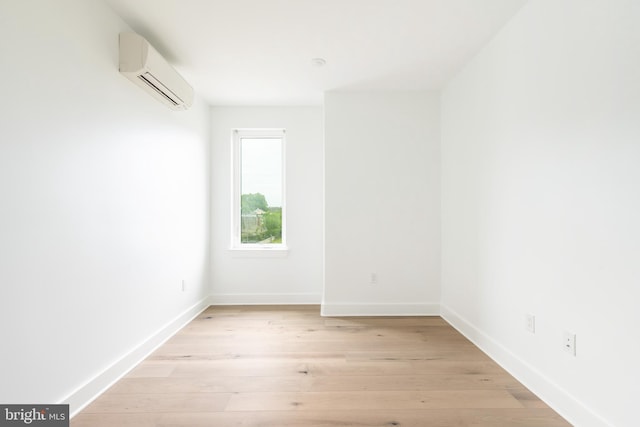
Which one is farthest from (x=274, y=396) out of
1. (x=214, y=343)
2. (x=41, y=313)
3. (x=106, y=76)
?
(x=106, y=76)

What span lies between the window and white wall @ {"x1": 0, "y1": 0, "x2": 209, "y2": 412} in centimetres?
138

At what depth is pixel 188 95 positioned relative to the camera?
2941 mm

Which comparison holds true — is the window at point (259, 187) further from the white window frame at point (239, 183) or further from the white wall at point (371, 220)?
the white wall at point (371, 220)

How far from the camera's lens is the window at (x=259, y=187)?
411 centimetres

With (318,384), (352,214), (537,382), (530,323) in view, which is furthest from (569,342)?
(352,214)

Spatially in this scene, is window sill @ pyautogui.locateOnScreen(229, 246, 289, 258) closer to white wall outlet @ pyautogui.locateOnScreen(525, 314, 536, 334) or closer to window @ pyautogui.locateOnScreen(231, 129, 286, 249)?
window @ pyautogui.locateOnScreen(231, 129, 286, 249)

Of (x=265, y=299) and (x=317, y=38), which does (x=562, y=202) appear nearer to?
(x=317, y=38)

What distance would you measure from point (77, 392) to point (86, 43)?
1.99 metres

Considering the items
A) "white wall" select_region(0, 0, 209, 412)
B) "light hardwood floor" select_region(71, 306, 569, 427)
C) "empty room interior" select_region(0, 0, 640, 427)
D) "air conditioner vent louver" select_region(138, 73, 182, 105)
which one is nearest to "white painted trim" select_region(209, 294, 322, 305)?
"empty room interior" select_region(0, 0, 640, 427)

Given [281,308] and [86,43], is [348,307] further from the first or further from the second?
[86,43]

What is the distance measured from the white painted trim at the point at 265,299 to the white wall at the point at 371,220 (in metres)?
0.55

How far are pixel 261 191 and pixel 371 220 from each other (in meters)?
1.51

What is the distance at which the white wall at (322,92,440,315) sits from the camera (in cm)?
353

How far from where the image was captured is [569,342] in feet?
5.59
